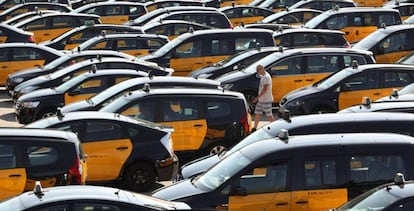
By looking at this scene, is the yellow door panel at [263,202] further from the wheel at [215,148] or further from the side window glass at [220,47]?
the side window glass at [220,47]

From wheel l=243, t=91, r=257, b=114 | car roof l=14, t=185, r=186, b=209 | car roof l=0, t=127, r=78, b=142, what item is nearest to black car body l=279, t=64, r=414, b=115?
wheel l=243, t=91, r=257, b=114

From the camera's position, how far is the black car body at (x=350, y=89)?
61.0ft

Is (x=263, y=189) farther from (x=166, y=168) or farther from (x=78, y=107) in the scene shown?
(x=78, y=107)

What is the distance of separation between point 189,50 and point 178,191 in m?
12.0

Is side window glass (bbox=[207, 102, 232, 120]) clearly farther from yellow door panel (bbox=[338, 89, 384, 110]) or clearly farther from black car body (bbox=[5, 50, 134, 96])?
black car body (bbox=[5, 50, 134, 96])

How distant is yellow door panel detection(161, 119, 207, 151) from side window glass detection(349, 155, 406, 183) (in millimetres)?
4941

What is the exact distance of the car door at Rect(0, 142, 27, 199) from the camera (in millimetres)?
12711

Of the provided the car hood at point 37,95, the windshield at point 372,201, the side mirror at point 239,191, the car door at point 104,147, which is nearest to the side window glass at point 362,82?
the car door at point 104,147

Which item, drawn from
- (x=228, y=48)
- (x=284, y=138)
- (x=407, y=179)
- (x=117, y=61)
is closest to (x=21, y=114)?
(x=117, y=61)

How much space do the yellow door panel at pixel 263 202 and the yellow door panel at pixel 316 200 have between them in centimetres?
11

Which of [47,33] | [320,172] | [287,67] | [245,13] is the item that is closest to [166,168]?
[320,172]

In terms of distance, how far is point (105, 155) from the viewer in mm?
14656

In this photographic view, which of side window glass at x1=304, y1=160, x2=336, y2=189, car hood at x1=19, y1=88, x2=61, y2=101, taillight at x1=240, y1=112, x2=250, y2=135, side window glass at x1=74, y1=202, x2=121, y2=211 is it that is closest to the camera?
side window glass at x1=74, y1=202, x2=121, y2=211

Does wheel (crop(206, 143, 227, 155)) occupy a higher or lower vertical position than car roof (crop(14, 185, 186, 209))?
lower
